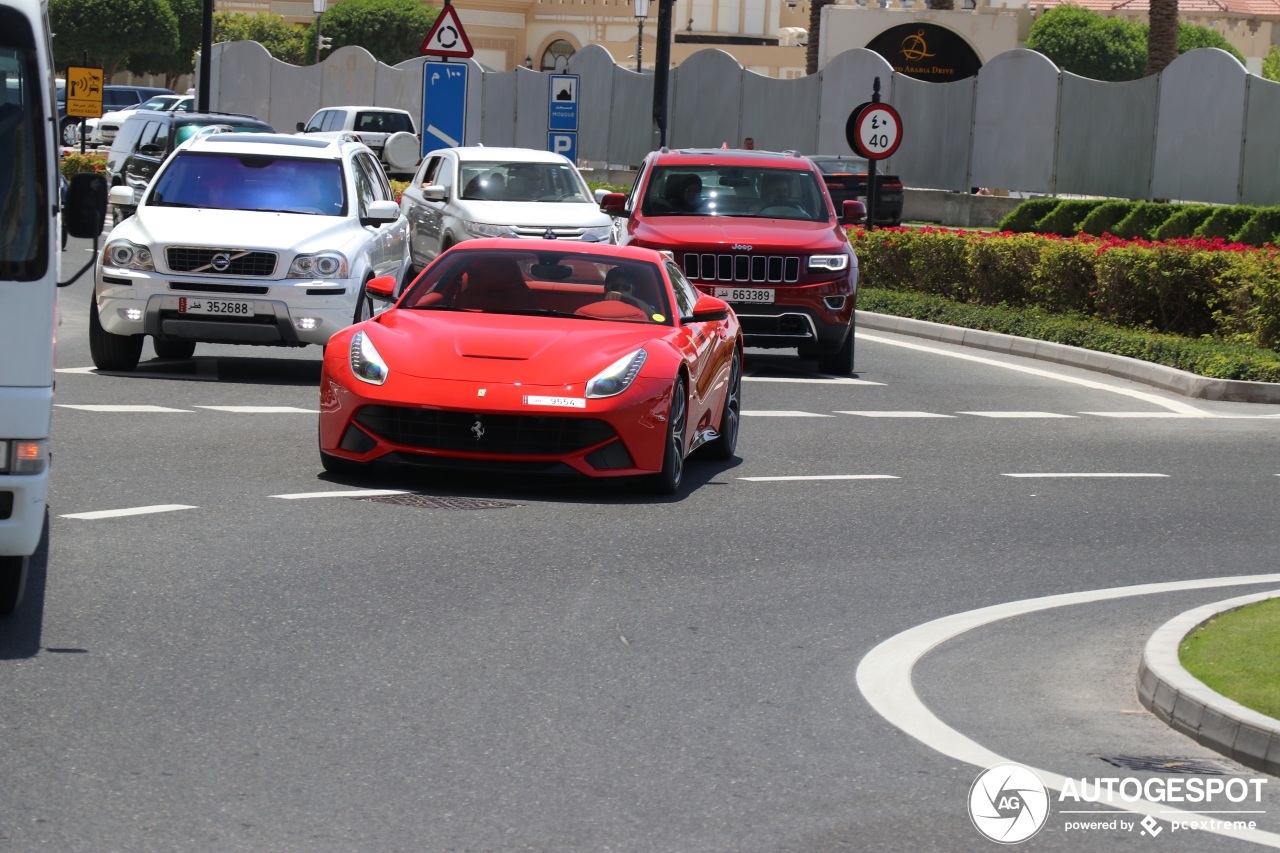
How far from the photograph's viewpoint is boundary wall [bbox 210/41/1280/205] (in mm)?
35156

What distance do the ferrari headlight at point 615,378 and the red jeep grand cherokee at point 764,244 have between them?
701 cm

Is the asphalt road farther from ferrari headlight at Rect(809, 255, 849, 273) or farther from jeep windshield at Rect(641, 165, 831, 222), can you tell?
jeep windshield at Rect(641, 165, 831, 222)

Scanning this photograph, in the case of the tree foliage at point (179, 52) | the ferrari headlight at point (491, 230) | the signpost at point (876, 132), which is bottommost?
the ferrari headlight at point (491, 230)

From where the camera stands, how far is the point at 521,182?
2380 cm

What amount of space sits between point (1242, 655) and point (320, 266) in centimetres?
967

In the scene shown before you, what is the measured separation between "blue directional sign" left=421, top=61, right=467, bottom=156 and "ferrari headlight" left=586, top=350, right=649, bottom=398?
689 inches

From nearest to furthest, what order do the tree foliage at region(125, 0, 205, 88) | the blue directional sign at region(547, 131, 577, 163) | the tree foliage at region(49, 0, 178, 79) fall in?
the blue directional sign at region(547, 131, 577, 163)
the tree foliage at region(49, 0, 178, 79)
the tree foliage at region(125, 0, 205, 88)

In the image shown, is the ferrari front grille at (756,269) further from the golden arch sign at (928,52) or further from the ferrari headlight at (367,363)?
the golden arch sign at (928,52)

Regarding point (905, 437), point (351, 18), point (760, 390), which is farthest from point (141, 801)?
point (351, 18)

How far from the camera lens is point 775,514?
10367 millimetres

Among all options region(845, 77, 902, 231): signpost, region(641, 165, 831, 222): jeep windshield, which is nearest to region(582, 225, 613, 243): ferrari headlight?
region(641, 165, 831, 222): jeep windshield

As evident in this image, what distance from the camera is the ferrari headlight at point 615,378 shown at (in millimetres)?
10398

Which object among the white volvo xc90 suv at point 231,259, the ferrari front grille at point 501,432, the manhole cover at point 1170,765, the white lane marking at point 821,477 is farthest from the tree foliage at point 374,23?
the manhole cover at point 1170,765

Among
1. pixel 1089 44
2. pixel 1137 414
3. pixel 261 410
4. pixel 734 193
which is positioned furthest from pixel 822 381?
pixel 1089 44
